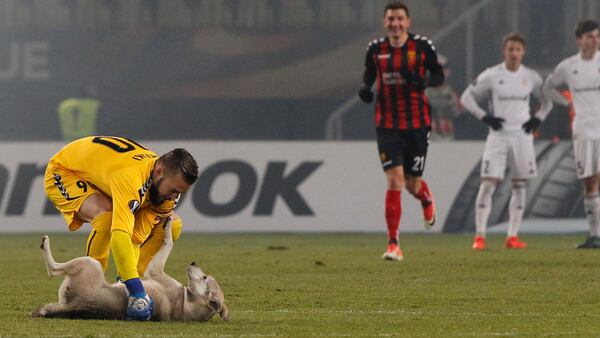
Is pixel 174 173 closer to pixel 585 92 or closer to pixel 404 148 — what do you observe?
pixel 404 148

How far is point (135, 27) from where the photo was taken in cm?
1870

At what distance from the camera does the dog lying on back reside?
6.92 metres

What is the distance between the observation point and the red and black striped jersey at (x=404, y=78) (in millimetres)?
12250

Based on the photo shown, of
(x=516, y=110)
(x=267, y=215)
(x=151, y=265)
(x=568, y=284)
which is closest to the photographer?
(x=151, y=265)

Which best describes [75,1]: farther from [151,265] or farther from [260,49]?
[151,265]

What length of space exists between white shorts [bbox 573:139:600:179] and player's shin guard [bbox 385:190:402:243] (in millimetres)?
2656

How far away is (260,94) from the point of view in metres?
18.5

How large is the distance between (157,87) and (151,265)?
11327mm

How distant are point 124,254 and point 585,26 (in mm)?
8105

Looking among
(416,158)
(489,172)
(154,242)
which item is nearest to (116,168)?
(154,242)

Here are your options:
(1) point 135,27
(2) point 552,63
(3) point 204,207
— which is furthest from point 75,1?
(2) point 552,63

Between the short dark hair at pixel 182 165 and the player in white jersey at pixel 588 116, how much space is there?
25.9ft

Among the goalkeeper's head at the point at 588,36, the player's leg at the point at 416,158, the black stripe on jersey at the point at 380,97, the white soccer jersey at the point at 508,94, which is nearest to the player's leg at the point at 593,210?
the white soccer jersey at the point at 508,94

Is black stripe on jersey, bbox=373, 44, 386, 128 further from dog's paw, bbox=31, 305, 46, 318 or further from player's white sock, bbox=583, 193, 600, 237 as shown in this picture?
dog's paw, bbox=31, 305, 46, 318
